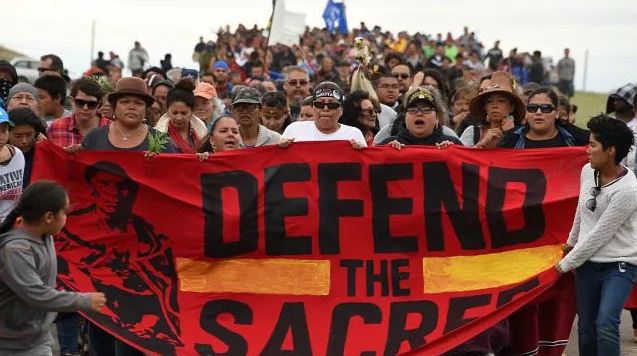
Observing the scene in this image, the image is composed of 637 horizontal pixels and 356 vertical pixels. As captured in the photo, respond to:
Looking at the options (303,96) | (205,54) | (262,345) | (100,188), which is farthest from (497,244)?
(205,54)

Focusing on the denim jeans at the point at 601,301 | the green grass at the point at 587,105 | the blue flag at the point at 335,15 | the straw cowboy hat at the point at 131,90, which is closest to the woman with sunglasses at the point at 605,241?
the denim jeans at the point at 601,301

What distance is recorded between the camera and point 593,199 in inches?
299

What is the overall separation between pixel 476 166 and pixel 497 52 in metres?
22.1

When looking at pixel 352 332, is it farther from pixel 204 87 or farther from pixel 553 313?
pixel 204 87

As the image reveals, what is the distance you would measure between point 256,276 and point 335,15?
23290mm

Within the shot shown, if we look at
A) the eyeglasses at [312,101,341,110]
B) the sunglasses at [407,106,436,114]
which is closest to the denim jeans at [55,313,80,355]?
the eyeglasses at [312,101,341,110]

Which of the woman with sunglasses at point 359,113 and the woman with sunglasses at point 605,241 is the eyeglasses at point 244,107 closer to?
the woman with sunglasses at point 359,113

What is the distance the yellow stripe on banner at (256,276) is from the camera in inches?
324

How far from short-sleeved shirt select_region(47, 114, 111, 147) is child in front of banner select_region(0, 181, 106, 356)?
3403mm

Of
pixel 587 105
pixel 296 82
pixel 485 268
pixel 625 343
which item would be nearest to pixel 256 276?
pixel 485 268

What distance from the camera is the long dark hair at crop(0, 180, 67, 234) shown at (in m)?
6.10

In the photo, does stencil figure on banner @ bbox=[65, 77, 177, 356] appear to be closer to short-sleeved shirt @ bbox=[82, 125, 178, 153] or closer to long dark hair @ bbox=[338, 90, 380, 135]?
short-sleeved shirt @ bbox=[82, 125, 178, 153]

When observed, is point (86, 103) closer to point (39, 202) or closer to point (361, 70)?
point (39, 202)

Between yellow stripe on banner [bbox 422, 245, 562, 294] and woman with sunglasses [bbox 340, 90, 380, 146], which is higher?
woman with sunglasses [bbox 340, 90, 380, 146]
